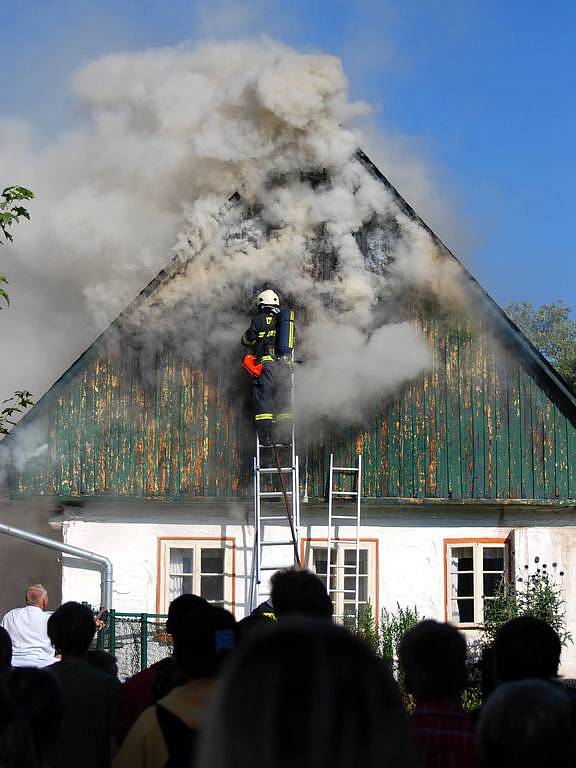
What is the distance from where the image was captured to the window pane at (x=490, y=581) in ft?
49.3

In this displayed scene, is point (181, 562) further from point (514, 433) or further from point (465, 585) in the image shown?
point (514, 433)

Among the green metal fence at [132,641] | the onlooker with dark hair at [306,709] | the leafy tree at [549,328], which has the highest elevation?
the leafy tree at [549,328]

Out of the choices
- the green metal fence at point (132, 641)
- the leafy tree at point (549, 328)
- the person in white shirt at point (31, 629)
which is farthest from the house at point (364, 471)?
the leafy tree at point (549, 328)

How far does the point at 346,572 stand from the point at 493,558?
1997mm

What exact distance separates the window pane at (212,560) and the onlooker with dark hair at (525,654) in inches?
436

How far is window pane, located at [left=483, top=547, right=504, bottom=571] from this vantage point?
15.1 m

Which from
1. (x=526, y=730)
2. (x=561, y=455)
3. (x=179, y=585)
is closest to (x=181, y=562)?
(x=179, y=585)

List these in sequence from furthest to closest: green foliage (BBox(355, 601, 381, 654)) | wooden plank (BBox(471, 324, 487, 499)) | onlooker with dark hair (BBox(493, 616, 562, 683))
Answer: wooden plank (BBox(471, 324, 487, 499))
green foliage (BBox(355, 601, 381, 654))
onlooker with dark hair (BBox(493, 616, 562, 683))

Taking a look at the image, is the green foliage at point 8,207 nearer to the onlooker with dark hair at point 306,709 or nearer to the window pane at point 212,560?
the window pane at point 212,560

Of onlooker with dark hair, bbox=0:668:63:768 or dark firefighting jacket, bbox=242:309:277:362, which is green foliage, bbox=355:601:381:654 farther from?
onlooker with dark hair, bbox=0:668:63:768

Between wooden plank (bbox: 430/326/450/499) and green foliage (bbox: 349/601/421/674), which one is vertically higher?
wooden plank (bbox: 430/326/450/499)

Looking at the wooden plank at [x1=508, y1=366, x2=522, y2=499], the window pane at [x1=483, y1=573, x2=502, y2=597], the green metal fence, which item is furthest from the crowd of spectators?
the window pane at [x1=483, y1=573, x2=502, y2=597]

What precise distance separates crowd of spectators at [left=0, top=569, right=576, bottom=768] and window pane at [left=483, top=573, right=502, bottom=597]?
29.4ft

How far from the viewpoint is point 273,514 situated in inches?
588
